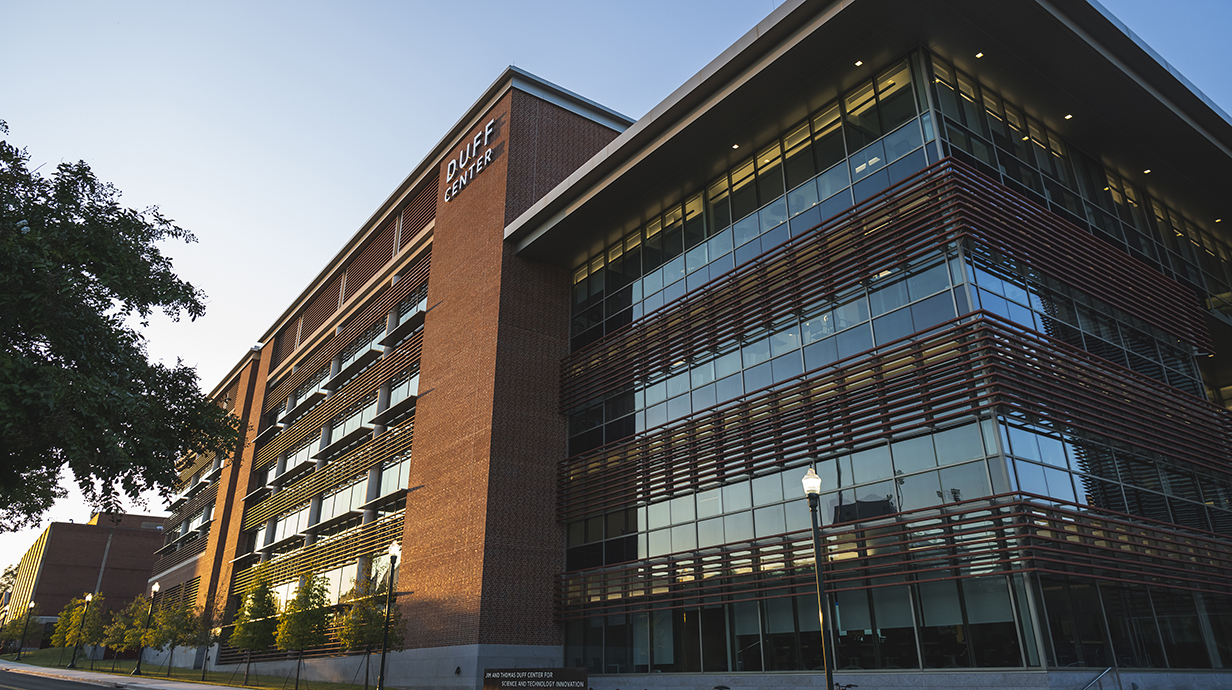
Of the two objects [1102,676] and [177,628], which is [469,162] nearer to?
[1102,676]

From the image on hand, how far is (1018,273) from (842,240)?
4668mm

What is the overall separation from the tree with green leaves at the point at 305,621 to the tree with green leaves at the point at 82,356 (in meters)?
18.2

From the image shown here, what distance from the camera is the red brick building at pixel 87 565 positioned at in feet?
365

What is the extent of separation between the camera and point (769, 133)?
27.6m

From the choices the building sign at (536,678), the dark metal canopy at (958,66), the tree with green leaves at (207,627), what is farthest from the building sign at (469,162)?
the tree with green leaves at (207,627)

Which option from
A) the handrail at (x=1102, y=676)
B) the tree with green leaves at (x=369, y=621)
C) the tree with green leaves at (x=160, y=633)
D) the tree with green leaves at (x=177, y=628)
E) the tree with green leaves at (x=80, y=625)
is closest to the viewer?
the handrail at (x=1102, y=676)

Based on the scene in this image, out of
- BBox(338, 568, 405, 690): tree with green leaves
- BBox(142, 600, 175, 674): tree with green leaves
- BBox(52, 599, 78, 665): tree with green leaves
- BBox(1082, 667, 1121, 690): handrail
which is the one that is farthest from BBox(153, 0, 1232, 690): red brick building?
BBox(52, 599, 78, 665): tree with green leaves

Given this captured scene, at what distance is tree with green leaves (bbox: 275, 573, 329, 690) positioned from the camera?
33875mm

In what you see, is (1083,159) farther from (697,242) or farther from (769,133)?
(697,242)

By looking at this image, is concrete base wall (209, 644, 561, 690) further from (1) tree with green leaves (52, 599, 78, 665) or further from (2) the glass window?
(1) tree with green leaves (52, 599, 78, 665)

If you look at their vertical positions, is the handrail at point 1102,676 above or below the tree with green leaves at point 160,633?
below

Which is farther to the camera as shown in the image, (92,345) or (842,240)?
(842,240)

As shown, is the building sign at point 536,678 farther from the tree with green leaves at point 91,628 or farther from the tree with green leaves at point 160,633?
the tree with green leaves at point 91,628

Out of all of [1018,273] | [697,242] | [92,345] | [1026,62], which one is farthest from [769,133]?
[92,345]
